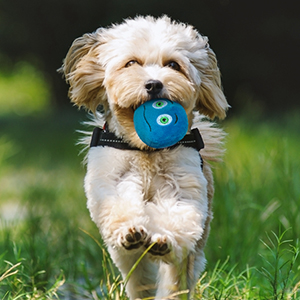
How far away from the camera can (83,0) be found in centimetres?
1234

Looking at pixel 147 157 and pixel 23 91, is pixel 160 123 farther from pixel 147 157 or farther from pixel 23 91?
pixel 23 91

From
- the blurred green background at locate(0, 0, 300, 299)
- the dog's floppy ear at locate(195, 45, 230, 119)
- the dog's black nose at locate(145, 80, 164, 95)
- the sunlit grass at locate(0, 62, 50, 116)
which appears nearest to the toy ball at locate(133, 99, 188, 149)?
the dog's black nose at locate(145, 80, 164, 95)

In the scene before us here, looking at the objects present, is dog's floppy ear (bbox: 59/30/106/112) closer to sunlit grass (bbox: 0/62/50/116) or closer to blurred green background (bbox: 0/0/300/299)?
blurred green background (bbox: 0/0/300/299)

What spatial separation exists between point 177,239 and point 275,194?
8.40 feet

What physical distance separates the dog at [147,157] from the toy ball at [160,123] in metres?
0.06

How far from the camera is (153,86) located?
313 cm

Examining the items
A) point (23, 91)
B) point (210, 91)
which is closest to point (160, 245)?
point (210, 91)

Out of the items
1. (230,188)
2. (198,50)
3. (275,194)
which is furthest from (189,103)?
(275,194)

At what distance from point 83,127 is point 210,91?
7.60 metres

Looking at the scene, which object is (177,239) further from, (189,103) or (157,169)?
(189,103)

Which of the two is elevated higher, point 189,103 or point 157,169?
point 189,103

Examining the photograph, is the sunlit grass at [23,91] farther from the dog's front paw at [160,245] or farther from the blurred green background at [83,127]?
the dog's front paw at [160,245]

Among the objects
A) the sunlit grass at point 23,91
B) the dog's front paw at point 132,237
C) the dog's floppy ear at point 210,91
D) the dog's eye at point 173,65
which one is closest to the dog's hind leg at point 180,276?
the dog's front paw at point 132,237

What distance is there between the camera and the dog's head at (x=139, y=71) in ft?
10.5
